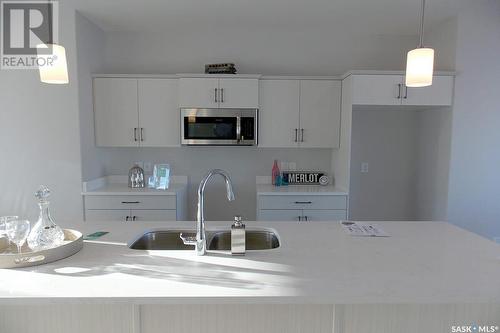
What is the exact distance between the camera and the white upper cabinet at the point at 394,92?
297cm

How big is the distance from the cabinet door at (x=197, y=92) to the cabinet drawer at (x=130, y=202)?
3.32 ft

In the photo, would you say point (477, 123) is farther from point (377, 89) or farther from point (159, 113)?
point (159, 113)

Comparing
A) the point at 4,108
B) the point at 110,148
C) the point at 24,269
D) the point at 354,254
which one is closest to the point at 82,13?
the point at 4,108

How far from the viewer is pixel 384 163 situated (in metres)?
3.62

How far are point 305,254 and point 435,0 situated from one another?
2.68m

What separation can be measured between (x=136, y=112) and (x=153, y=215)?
44.7 inches

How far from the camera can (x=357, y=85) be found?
117 inches

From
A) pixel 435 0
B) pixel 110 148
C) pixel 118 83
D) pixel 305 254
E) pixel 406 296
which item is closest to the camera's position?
pixel 406 296

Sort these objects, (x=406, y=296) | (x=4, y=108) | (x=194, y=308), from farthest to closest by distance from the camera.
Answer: (x=4, y=108)
(x=194, y=308)
(x=406, y=296)

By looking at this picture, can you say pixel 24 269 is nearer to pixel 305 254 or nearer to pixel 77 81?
pixel 305 254

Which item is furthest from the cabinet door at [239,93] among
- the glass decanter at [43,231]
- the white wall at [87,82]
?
the glass decanter at [43,231]

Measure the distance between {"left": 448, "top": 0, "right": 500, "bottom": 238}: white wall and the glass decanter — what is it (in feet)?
11.0

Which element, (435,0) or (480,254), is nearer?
→ (480,254)

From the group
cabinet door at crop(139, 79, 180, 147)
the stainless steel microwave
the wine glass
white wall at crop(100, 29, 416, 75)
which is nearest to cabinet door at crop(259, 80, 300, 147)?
the stainless steel microwave
